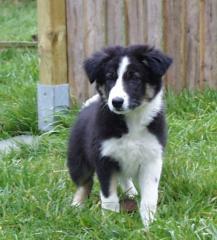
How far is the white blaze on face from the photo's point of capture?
469 cm

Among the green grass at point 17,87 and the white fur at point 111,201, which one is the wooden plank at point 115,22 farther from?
the white fur at point 111,201

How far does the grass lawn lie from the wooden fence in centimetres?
36

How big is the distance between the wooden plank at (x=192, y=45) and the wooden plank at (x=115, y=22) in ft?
2.11

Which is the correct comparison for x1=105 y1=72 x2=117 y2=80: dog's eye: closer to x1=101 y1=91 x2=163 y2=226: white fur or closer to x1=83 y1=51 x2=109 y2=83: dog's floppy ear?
x1=83 y1=51 x2=109 y2=83: dog's floppy ear

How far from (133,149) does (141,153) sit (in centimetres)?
6

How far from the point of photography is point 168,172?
18.1ft

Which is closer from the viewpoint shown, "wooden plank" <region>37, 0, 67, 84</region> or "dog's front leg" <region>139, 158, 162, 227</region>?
"dog's front leg" <region>139, 158, 162, 227</region>

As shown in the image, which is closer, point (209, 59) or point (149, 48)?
point (149, 48)

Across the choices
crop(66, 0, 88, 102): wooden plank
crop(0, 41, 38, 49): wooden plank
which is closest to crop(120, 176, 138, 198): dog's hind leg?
crop(66, 0, 88, 102): wooden plank

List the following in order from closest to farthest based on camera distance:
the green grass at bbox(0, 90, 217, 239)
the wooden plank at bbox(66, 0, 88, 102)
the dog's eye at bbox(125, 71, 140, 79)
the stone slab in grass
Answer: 1. the green grass at bbox(0, 90, 217, 239)
2. the dog's eye at bbox(125, 71, 140, 79)
3. the stone slab in grass
4. the wooden plank at bbox(66, 0, 88, 102)

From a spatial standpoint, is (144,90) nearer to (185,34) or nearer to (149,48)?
(149,48)

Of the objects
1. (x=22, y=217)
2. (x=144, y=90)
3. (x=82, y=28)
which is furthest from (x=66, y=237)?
(x=82, y=28)

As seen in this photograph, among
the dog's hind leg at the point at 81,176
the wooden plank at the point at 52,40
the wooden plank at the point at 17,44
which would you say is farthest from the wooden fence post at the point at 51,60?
the wooden plank at the point at 17,44

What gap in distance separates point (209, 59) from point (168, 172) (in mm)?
2452
